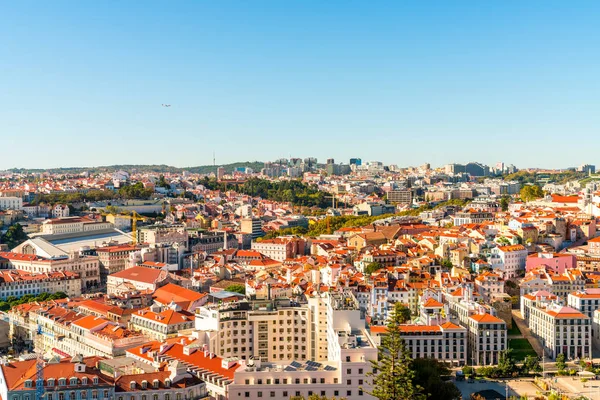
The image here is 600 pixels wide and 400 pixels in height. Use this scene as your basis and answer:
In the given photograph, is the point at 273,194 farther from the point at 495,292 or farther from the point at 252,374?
the point at 252,374

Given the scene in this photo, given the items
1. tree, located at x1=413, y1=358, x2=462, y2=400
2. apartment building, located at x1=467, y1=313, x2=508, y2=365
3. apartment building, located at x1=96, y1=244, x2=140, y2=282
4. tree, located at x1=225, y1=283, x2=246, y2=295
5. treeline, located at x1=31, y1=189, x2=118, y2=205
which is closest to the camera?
tree, located at x1=413, y1=358, x2=462, y2=400

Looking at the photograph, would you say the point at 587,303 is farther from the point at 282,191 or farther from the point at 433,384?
the point at 282,191

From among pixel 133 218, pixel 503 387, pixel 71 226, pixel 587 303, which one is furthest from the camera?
pixel 133 218

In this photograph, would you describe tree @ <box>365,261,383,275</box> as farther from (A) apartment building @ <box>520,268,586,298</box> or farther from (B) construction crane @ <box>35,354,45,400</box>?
(B) construction crane @ <box>35,354,45,400</box>

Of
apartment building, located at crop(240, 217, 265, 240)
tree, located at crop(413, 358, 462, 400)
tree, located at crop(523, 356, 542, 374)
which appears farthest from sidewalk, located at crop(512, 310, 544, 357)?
apartment building, located at crop(240, 217, 265, 240)

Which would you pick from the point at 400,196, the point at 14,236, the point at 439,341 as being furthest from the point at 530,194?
the point at 14,236

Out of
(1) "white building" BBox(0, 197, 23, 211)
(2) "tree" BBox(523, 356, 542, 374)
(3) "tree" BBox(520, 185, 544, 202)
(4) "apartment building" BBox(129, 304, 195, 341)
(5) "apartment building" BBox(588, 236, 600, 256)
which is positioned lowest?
(2) "tree" BBox(523, 356, 542, 374)

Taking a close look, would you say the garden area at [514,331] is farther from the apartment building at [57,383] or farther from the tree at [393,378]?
the apartment building at [57,383]
